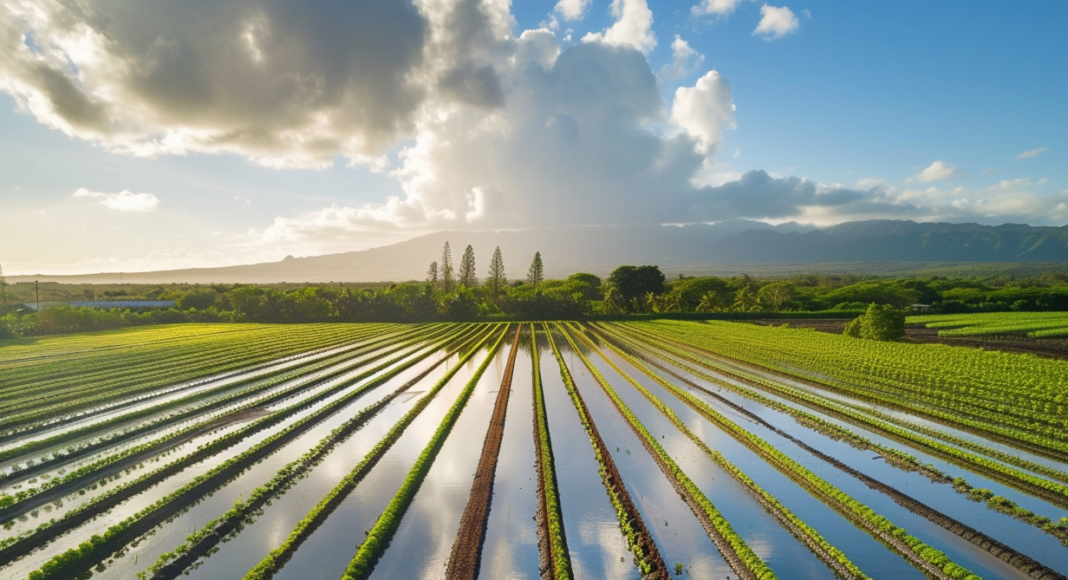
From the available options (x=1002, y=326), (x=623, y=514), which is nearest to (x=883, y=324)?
(x=1002, y=326)

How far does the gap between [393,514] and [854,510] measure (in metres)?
9.41

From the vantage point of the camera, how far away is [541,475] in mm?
12578

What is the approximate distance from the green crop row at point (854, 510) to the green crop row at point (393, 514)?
29.7 feet

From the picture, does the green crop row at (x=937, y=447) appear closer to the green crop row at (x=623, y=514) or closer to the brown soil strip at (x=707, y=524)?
the brown soil strip at (x=707, y=524)

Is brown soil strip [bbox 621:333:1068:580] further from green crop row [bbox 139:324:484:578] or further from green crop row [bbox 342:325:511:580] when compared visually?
→ green crop row [bbox 139:324:484:578]

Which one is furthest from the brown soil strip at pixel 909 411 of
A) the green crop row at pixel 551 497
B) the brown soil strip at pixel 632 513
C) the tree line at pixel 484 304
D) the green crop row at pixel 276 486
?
the tree line at pixel 484 304

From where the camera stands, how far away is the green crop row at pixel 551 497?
337 inches

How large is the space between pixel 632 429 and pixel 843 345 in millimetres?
27502

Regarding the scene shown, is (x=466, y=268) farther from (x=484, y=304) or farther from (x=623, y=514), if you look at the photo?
(x=623, y=514)

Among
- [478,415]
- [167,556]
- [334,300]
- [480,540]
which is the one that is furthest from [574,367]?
[334,300]

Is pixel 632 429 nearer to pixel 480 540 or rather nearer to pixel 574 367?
pixel 480 540

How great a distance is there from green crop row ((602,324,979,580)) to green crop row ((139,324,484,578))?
12218 millimetres

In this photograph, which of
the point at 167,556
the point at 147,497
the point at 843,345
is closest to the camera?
the point at 167,556

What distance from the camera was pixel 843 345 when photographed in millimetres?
36656
